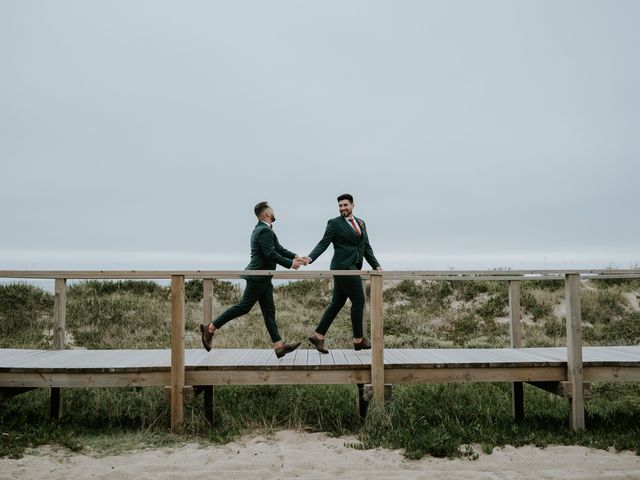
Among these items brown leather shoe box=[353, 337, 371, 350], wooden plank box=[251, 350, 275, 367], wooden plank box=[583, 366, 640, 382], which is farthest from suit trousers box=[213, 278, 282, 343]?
wooden plank box=[583, 366, 640, 382]

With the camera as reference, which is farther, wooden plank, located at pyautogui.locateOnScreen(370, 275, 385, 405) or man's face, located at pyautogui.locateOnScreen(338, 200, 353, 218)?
man's face, located at pyautogui.locateOnScreen(338, 200, 353, 218)

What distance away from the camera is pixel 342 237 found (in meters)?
6.50

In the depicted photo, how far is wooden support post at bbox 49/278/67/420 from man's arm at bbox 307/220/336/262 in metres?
3.10

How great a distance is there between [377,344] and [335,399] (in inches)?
62.1

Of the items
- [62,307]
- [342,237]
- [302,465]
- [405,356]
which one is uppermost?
[342,237]

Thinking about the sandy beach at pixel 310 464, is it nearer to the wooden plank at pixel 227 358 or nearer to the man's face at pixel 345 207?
the wooden plank at pixel 227 358

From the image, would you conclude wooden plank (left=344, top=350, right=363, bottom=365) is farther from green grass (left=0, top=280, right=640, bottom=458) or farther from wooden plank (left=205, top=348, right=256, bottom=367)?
wooden plank (left=205, top=348, right=256, bottom=367)

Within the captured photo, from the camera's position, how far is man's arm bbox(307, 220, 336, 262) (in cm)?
649

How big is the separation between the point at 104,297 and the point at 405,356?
1153 cm

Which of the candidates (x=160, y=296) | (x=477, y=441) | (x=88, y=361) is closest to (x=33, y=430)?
(x=88, y=361)

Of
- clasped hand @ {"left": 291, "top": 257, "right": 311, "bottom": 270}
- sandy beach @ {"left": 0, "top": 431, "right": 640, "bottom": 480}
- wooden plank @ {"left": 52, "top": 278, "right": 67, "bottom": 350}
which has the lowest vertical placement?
sandy beach @ {"left": 0, "top": 431, "right": 640, "bottom": 480}

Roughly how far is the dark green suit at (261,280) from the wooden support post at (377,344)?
1101 millimetres

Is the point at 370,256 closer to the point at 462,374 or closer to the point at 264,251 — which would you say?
the point at 264,251

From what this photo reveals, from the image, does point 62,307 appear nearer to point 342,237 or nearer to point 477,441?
point 342,237
